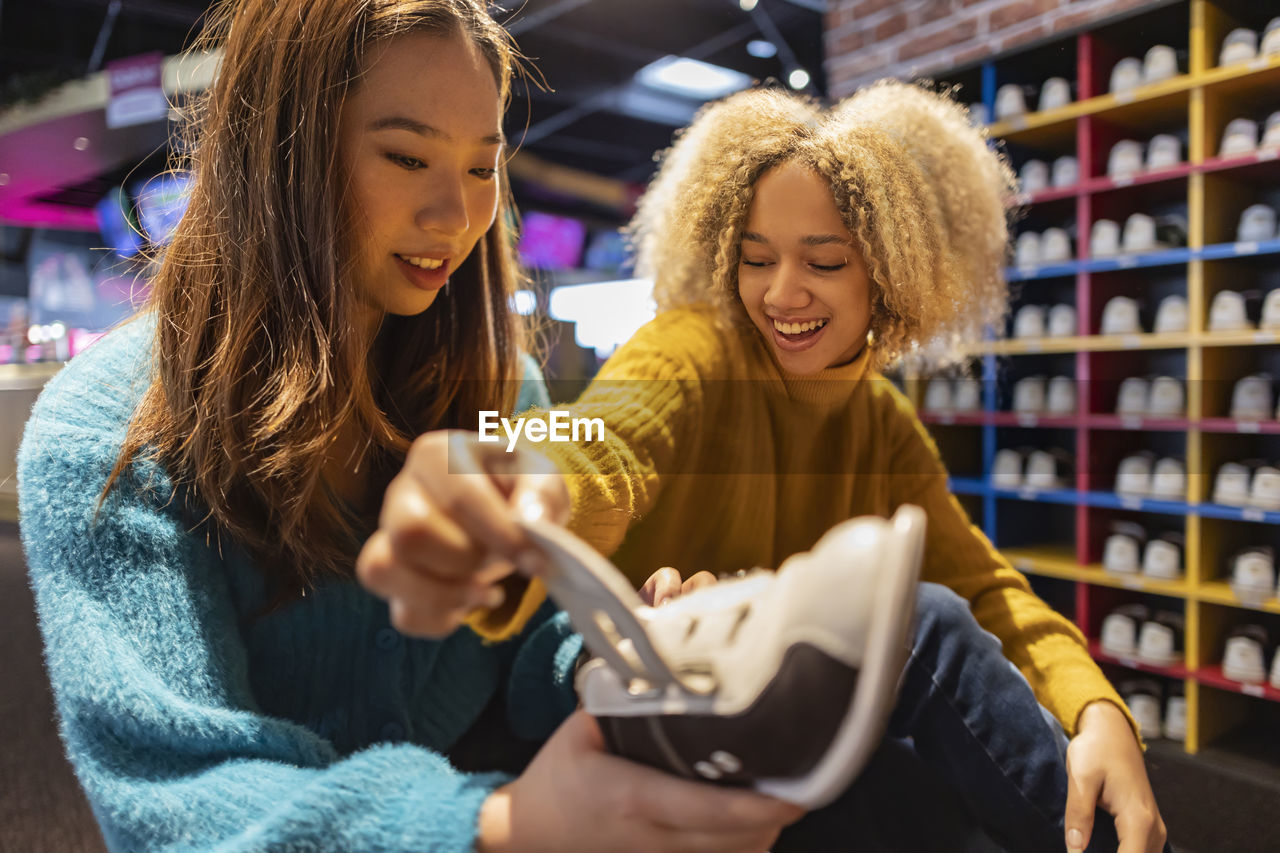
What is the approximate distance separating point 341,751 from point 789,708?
0.35 metres

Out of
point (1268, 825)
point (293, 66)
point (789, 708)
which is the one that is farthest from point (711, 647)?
point (1268, 825)

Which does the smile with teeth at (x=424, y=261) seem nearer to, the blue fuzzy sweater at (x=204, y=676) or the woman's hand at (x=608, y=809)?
the blue fuzzy sweater at (x=204, y=676)

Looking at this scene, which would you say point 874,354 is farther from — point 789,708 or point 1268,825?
point 1268,825

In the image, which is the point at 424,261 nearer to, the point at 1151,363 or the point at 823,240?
the point at 823,240

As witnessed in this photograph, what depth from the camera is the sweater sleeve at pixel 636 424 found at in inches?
16.9

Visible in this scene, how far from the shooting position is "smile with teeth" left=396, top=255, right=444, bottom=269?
460mm

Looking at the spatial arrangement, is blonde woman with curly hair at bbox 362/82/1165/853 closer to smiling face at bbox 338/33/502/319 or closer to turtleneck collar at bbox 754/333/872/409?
turtleneck collar at bbox 754/333/872/409

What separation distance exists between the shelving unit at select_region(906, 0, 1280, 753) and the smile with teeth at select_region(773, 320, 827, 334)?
10.1 inches

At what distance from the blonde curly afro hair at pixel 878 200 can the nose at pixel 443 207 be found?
0.51 ft

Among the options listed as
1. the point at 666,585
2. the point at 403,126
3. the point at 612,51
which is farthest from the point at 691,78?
the point at 666,585

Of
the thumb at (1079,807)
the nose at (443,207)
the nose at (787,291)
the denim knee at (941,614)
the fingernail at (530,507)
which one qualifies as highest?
the nose at (443,207)

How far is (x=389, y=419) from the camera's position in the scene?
49cm

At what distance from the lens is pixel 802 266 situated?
460 mm

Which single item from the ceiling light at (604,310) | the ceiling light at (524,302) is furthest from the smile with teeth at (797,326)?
the ceiling light at (524,302)
